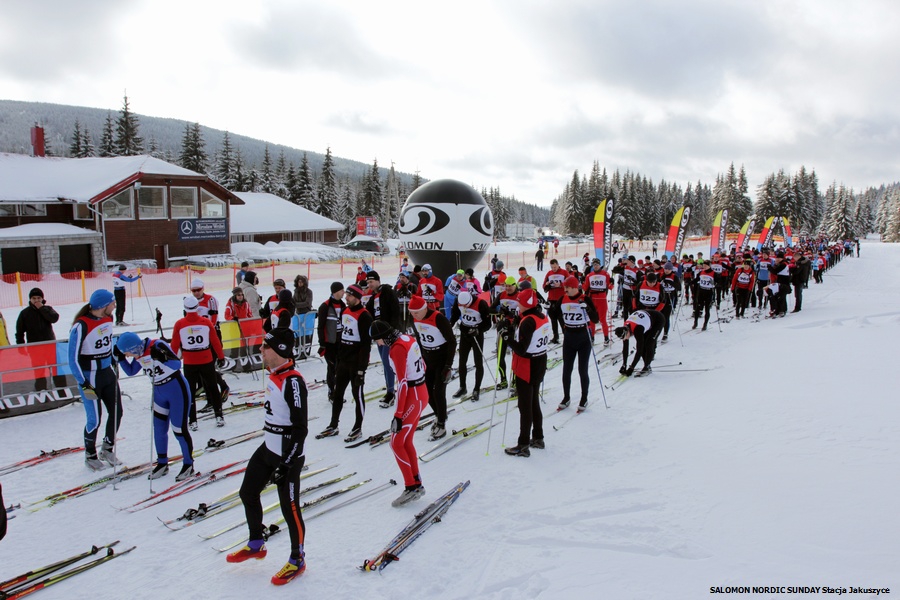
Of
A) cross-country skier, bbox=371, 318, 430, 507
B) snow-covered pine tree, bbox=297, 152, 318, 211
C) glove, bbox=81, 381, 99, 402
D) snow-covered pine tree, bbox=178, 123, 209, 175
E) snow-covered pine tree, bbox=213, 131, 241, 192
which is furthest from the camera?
snow-covered pine tree, bbox=297, 152, 318, 211

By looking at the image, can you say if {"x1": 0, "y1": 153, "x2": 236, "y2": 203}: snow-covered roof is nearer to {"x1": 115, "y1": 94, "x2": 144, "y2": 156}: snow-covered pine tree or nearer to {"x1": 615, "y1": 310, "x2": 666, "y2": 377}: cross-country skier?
{"x1": 115, "y1": 94, "x2": 144, "y2": 156}: snow-covered pine tree

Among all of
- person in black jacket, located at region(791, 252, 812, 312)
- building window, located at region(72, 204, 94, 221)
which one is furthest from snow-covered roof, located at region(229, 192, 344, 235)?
person in black jacket, located at region(791, 252, 812, 312)

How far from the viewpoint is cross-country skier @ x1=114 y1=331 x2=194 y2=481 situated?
233 inches

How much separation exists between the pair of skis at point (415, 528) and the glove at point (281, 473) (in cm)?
103

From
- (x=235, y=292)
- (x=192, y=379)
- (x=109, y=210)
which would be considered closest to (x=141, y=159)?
(x=109, y=210)

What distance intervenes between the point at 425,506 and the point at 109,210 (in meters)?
31.2

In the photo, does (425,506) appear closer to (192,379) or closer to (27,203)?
(192,379)

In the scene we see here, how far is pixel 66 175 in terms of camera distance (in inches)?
1236

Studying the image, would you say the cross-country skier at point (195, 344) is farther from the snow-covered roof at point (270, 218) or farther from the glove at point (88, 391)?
the snow-covered roof at point (270, 218)

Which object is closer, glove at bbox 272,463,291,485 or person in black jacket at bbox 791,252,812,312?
glove at bbox 272,463,291,485

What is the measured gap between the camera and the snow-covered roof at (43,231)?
25737 mm

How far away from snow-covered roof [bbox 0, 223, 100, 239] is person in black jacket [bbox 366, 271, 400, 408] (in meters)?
25.4

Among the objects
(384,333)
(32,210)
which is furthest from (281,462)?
(32,210)

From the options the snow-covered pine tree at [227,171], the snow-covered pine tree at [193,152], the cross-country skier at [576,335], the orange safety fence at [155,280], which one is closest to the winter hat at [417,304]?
the cross-country skier at [576,335]
